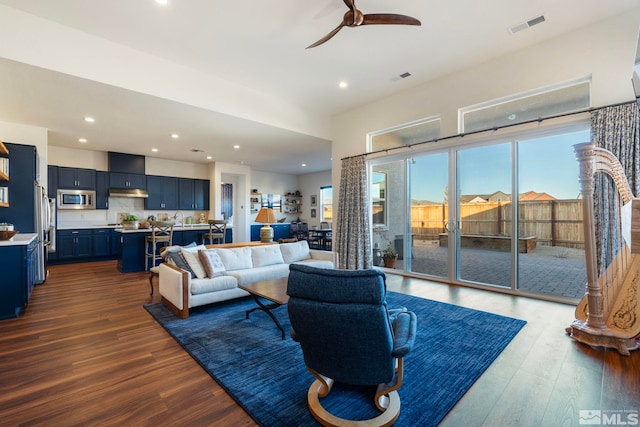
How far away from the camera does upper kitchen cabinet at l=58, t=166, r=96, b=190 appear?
6688mm

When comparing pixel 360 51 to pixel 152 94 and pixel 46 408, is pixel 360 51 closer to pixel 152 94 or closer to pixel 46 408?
pixel 152 94

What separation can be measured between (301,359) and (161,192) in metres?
7.51

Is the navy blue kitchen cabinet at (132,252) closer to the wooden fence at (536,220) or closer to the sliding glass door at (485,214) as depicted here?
the wooden fence at (536,220)

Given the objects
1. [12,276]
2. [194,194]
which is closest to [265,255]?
[12,276]

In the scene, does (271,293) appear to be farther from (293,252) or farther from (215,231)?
(215,231)

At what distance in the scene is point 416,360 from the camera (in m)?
2.25

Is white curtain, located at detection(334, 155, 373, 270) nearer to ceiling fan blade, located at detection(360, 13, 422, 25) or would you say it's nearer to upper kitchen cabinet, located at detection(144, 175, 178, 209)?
ceiling fan blade, located at detection(360, 13, 422, 25)

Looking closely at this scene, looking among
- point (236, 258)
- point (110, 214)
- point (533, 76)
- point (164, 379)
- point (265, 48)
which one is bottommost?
point (164, 379)

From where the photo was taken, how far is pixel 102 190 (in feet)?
23.7

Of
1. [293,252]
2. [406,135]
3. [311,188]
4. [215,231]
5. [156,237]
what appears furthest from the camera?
[311,188]

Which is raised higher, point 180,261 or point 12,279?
point 180,261

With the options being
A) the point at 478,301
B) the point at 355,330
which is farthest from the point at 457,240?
the point at 355,330

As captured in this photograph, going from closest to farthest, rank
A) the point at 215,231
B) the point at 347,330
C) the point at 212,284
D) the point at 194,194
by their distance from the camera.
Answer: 1. the point at 347,330
2. the point at 212,284
3. the point at 215,231
4. the point at 194,194

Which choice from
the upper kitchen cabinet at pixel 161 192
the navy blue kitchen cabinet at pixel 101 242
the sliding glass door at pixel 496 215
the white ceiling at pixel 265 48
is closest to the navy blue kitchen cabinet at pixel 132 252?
the navy blue kitchen cabinet at pixel 101 242
